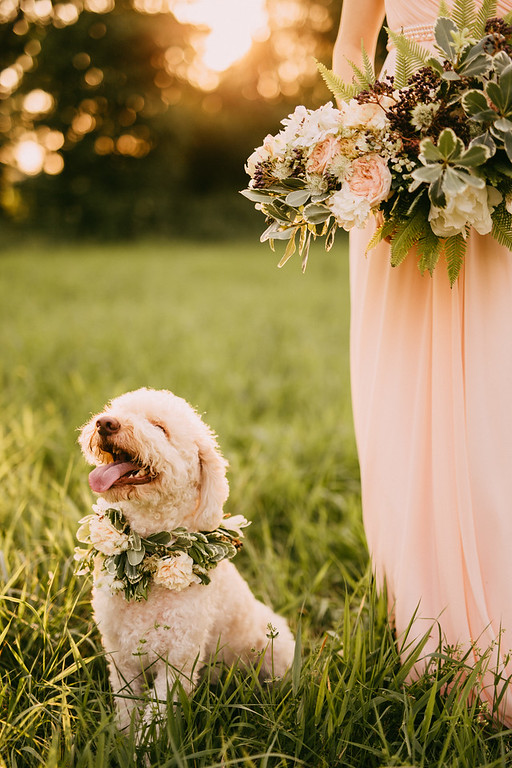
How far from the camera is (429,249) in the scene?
1.86m

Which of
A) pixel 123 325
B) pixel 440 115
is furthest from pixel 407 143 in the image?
pixel 123 325

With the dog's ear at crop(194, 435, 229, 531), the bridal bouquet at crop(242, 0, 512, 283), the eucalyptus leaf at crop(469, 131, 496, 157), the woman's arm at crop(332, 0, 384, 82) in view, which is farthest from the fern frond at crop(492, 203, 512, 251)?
the dog's ear at crop(194, 435, 229, 531)

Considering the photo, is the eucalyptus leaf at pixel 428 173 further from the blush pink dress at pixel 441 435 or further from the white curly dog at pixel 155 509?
the white curly dog at pixel 155 509

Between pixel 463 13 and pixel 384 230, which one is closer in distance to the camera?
pixel 463 13

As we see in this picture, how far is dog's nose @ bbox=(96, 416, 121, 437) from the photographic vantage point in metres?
1.79

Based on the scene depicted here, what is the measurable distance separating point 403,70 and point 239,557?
2.36 meters

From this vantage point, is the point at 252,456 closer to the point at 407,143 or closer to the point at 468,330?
the point at 468,330

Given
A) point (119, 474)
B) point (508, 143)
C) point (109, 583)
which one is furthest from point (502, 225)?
point (109, 583)

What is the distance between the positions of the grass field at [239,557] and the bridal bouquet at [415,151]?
130cm

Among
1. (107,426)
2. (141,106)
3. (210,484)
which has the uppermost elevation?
(141,106)

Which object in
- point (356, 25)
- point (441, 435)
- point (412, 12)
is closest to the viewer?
point (412, 12)

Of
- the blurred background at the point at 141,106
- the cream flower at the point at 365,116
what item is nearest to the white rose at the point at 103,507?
the cream flower at the point at 365,116

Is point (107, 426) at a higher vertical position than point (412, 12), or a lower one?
lower

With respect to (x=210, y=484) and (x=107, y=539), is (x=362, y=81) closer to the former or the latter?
(x=210, y=484)
